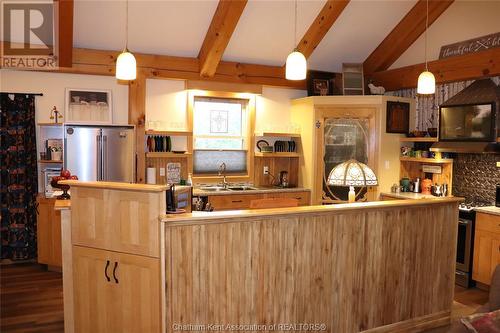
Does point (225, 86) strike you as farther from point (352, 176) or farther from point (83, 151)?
point (352, 176)

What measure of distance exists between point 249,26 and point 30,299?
Answer: 4273mm

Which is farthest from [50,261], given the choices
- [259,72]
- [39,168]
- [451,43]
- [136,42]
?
[451,43]

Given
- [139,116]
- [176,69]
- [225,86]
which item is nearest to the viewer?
[139,116]

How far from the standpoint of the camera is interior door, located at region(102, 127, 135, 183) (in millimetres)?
5336

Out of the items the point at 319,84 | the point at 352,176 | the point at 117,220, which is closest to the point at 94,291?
the point at 117,220

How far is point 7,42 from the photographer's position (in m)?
5.11

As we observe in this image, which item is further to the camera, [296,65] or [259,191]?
[259,191]

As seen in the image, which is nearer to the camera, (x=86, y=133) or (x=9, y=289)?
Answer: (x=9, y=289)

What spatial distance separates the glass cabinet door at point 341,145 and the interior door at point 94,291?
13.4 feet

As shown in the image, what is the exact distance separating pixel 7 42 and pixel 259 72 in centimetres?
345

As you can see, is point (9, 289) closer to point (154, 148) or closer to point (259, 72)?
point (154, 148)

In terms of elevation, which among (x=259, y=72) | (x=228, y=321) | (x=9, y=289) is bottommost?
(x=9, y=289)

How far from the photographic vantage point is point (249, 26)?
570cm

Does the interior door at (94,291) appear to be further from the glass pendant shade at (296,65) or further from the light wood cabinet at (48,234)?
the light wood cabinet at (48,234)
